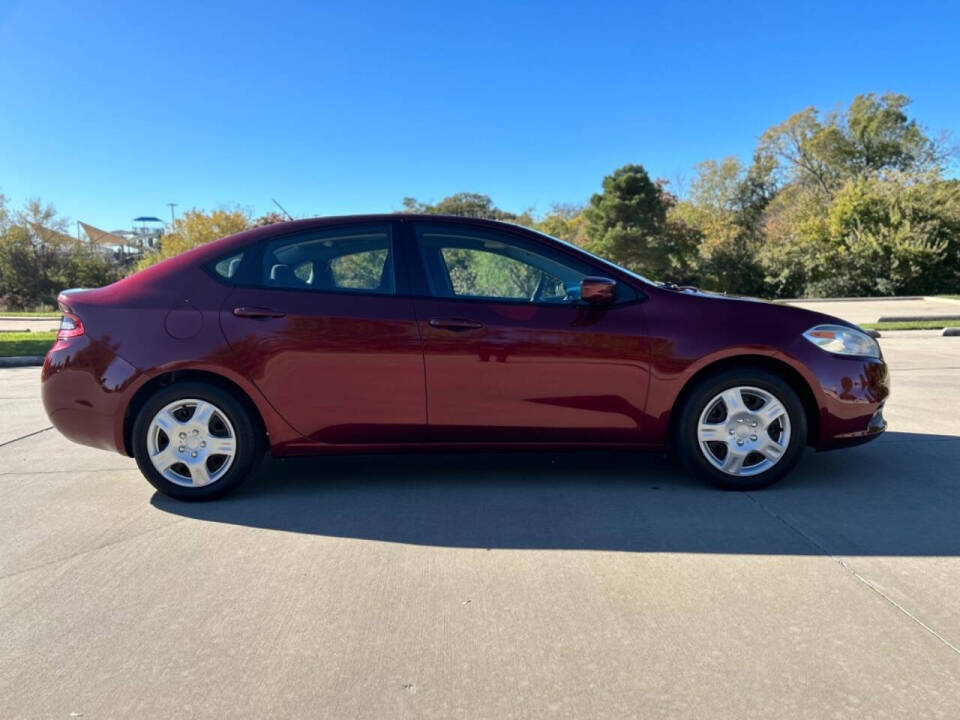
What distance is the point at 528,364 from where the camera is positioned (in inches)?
150

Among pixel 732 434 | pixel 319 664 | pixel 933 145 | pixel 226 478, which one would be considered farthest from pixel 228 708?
pixel 933 145

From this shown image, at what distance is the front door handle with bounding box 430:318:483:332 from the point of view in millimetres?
3807

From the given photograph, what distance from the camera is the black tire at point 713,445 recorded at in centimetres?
387

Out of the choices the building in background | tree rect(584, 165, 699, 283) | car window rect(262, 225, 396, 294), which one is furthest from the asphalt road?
the building in background

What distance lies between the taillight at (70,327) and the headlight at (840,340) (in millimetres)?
4227

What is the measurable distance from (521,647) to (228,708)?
101 centimetres

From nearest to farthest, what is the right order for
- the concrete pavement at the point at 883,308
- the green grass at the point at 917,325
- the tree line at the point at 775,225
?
the green grass at the point at 917,325
the concrete pavement at the point at 883,308
the tree line at the point at 775,225

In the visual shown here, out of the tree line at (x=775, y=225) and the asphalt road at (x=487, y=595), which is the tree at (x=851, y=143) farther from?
the asphalt road at (x=487, y=595)

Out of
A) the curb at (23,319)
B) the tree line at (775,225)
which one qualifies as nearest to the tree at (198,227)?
the tree line at (775,225)

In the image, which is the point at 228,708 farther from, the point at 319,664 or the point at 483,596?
the point at 483,596


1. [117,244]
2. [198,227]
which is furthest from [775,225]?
[117,244]

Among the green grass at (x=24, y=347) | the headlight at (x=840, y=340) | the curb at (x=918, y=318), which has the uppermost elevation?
the headlight at (x=840, y=340)

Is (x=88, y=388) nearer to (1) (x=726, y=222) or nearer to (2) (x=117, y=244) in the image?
(1) (x=726, y=222)

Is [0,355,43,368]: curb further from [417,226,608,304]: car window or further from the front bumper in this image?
the front bumper
